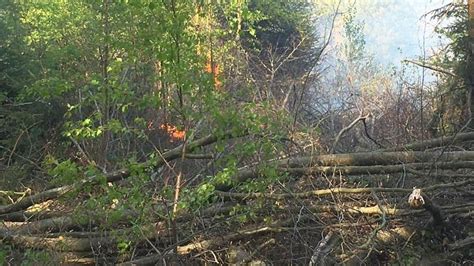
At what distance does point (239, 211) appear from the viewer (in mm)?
5191

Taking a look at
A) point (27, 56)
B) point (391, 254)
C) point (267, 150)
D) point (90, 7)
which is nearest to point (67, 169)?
point (267, 150)

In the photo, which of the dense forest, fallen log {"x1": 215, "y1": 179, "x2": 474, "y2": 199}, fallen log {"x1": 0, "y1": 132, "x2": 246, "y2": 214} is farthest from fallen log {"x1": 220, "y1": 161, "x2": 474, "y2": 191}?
fallen log {"x1": 0, "y1": 132, "x2": 246, "y2": 214}

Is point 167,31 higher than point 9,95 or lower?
higher

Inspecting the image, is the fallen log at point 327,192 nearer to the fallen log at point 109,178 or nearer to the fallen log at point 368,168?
the fallen log at point 368,168

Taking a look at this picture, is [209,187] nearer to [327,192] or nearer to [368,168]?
[327,192]

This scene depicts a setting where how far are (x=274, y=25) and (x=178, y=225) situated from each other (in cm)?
1379

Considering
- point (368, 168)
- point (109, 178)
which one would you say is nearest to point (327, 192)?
point (368, 168)

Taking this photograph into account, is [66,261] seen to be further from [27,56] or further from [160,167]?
[27,56]

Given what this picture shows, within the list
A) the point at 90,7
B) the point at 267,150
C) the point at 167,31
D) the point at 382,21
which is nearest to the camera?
the point at 167,31

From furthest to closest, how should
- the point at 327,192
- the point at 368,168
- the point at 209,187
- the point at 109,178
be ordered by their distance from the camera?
the point at 368,168 → the point at 109,178 → the point at 327,192 → the point at 209,187

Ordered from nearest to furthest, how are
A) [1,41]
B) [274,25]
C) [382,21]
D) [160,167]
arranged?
[160,167]
[1,41]
[274,25]
[382,21]

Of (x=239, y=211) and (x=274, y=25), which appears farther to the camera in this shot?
(x=274, y=25)

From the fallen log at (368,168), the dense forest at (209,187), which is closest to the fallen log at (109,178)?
the dense forest at (209,187)

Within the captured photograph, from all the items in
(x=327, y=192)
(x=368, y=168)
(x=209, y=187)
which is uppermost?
(x=209, y=187)
